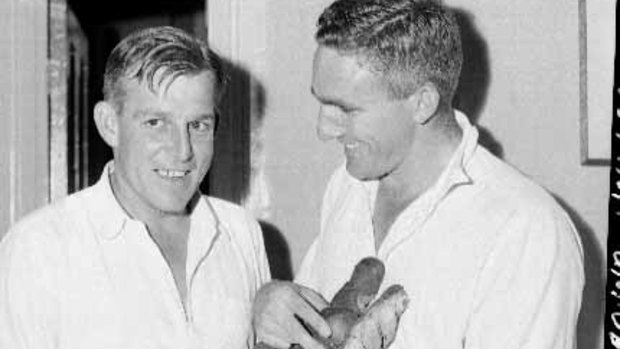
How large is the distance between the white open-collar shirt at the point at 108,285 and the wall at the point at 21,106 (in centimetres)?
68

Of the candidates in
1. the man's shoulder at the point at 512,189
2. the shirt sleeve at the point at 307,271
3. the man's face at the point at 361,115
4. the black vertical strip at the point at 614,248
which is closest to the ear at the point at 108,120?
the man's face at the point at 361,115

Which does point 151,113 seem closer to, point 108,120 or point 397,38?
point 108,120

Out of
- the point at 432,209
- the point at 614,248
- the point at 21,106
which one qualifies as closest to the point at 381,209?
the point at 432,209

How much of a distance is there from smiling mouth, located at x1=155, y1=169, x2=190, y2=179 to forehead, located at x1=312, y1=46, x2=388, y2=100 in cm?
28

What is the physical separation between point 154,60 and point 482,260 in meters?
0.59

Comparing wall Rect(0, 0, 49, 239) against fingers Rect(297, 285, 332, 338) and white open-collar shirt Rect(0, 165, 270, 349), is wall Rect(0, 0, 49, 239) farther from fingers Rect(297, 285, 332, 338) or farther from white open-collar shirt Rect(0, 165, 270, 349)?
fingers Rect(297, 285, 332, 338)

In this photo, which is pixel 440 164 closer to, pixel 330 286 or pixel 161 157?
pixel 330 286

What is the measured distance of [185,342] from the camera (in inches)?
58.9

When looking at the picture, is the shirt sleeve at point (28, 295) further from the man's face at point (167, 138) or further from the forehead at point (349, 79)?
the forehead at point (349, 79)

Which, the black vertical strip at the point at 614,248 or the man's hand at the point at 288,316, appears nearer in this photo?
the man's hand at the point at 288,316

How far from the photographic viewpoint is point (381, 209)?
1.59 metres

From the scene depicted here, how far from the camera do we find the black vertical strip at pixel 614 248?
1.45 meters

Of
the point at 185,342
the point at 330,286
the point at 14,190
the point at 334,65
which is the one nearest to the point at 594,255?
the point at 330,286

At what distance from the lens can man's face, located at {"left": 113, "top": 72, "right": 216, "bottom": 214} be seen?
148 cm
